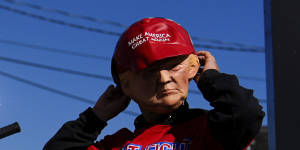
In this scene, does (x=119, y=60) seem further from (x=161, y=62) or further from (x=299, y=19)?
(x=299, y=19)

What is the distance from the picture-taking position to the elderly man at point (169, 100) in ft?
5.32

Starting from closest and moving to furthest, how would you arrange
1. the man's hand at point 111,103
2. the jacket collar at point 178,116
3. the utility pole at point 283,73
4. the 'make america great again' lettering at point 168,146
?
the utility pole at point 283,73 → the 'make america great again' lettering at point 168,146 → the jacket collar at point 178,116 → the man's hand at point 111,103

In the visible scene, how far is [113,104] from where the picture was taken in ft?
6.84

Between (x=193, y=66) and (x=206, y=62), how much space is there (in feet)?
0.20

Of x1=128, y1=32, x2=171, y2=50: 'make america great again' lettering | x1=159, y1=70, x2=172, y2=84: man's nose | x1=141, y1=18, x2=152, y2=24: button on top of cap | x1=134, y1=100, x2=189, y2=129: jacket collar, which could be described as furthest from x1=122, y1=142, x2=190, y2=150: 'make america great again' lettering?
x1=141, y1=18, x2=152, y2=24: button on top of cap

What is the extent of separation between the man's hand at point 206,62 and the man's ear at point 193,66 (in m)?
0.03

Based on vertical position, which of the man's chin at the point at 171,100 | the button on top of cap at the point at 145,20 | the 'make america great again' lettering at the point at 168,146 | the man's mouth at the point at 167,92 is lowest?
the 'make america great again' lettering at the point at 168,146

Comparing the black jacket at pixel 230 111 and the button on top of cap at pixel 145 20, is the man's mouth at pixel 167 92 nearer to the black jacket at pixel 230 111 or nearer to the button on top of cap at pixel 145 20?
the black jacket at pixel 230 111

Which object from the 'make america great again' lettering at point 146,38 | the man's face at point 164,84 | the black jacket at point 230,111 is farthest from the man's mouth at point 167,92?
the 'make america great again' lettering at point 146,38

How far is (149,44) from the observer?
178 cm

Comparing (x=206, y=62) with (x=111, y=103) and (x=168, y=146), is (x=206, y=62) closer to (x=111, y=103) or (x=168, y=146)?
(x=168, y=146)

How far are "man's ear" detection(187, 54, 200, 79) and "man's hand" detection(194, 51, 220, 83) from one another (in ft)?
0.10

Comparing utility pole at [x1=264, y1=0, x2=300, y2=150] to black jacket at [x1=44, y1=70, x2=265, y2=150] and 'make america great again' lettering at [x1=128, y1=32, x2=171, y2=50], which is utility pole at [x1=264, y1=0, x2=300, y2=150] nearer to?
black jacket at [x1=44, y1=70, x2=265, y2=150]

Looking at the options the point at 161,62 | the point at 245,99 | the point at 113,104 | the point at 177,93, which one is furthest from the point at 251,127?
the point at 113,104
